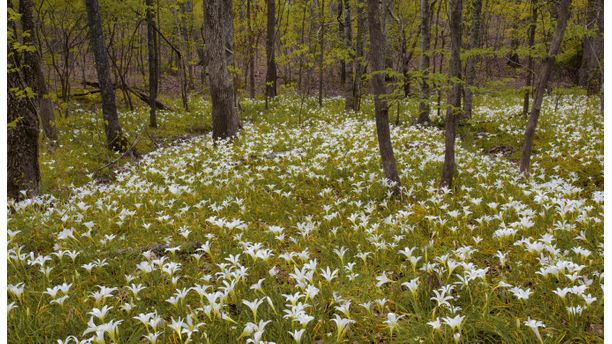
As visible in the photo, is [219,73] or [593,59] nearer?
[219,73]

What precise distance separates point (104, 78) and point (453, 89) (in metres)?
11.5

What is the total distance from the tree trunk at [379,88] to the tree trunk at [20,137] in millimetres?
6525

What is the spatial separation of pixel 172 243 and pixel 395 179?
452 cm

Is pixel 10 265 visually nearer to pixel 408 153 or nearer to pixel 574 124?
pixel 408 153

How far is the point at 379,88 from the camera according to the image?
7645 millimetres

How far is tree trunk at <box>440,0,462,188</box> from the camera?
7281 millimetres

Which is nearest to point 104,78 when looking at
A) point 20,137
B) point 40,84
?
point 40,84

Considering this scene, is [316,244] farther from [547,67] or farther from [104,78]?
[104,78]

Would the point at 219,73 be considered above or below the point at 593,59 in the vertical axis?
below

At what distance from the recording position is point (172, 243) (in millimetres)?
5992

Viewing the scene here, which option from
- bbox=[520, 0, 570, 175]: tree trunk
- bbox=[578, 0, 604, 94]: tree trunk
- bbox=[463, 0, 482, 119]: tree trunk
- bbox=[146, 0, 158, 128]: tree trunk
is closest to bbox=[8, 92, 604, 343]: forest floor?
bbox=[520, 0, 570, 175]: tree trunk

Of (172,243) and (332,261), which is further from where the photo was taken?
(172,243)

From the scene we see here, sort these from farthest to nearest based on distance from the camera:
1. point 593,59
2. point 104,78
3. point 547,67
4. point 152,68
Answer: point 593,59
point 152,68
point 104,78
point 547,67
